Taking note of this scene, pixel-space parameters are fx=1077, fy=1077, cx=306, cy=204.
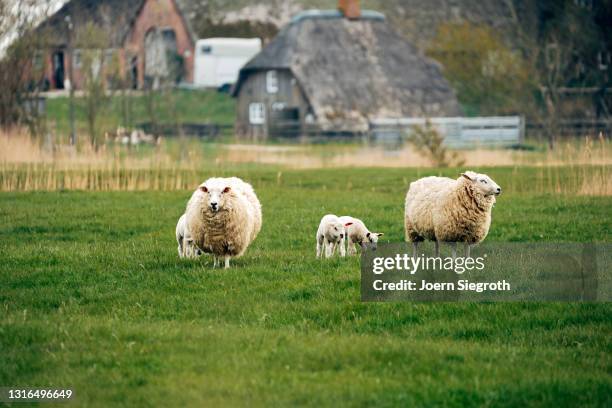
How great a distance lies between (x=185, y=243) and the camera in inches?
547

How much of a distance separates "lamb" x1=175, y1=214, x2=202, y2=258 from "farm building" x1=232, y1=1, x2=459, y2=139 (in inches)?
1595

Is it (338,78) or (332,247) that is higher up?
(338,78)

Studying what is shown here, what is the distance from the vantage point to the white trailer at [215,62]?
6950 centimetres

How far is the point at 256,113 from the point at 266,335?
51278 millimetres

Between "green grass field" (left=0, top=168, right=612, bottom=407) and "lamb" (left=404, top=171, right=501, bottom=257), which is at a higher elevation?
"lamb" (left=404, top=171, right=501, bottom=257)

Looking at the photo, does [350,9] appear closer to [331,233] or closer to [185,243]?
[331,233]

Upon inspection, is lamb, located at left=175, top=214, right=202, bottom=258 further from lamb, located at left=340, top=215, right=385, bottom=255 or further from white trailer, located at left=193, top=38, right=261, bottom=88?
white trailer, located at left=193, top=38, right=261, bottom=88

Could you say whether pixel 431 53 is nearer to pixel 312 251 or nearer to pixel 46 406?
pixel 312 251

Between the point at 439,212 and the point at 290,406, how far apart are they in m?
5.59

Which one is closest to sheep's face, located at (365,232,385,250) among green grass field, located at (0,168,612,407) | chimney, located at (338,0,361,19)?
green grass field, located at (0,168,612,407)

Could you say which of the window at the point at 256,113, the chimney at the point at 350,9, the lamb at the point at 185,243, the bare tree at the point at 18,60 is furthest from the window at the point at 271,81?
the lamb at the point at 185,243

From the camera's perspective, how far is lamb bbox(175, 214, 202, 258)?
13.7 metres

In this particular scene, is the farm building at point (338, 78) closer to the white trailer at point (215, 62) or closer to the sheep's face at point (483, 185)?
the white trailer at point (215, 62)

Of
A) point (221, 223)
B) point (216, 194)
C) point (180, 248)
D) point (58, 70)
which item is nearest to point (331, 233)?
point (221, 223)
